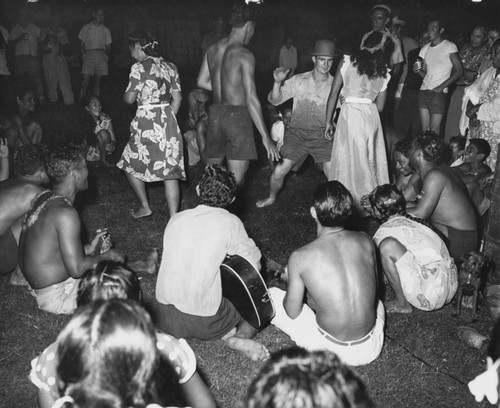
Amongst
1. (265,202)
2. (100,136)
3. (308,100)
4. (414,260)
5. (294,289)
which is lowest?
(265,202)

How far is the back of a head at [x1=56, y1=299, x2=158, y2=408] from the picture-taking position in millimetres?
1896

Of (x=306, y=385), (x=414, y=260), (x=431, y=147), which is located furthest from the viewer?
(x=431, y=147)

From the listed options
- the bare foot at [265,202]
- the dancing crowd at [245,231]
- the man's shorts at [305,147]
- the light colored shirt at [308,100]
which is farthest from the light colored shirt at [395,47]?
the bare foot at [265,202]

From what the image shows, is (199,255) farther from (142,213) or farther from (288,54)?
(288,54)

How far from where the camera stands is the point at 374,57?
21.1 feet

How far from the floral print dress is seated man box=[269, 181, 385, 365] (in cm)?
304

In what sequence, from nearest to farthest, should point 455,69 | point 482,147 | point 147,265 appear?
point 147,265
point 482,147
point 455,69

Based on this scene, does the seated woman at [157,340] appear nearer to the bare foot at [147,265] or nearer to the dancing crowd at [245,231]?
the dancing crowd at [245,231]

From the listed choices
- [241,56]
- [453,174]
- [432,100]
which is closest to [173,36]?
[432,100]

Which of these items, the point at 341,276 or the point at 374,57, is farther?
the point at 374,57

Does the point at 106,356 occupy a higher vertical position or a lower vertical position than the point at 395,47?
lower

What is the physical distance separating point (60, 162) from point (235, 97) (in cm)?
278

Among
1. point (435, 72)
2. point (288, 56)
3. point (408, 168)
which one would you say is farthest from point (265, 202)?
point (288, 56)

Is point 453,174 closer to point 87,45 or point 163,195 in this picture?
point 163,195
